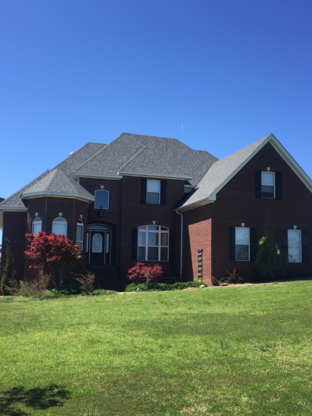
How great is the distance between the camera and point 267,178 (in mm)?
24078

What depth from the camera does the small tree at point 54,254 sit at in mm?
21156

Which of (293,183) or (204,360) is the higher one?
(293,183)

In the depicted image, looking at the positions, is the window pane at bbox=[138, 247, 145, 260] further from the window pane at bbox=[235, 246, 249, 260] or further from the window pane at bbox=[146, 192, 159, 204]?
the window pane at bbox=[235, 246, 249, 260]

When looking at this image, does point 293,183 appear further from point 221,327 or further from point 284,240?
point 221,327

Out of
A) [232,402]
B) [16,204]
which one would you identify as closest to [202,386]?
[232,402]

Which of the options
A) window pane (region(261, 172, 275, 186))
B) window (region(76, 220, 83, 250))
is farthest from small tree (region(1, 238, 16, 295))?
window pane (region(261, 172, 275, 186))

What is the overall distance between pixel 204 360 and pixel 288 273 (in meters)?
17.2

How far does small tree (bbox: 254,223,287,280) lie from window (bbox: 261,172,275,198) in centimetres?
207

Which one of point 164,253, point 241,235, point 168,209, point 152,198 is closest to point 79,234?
point 152,198

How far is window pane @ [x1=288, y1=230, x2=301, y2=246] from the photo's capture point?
78.6 feet

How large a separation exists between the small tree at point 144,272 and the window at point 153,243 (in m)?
1.22

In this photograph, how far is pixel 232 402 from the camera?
18.3 ft

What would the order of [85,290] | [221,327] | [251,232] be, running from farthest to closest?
[251,232] < [85,290] < [221,327]

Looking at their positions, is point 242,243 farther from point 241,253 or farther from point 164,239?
point 164,239
